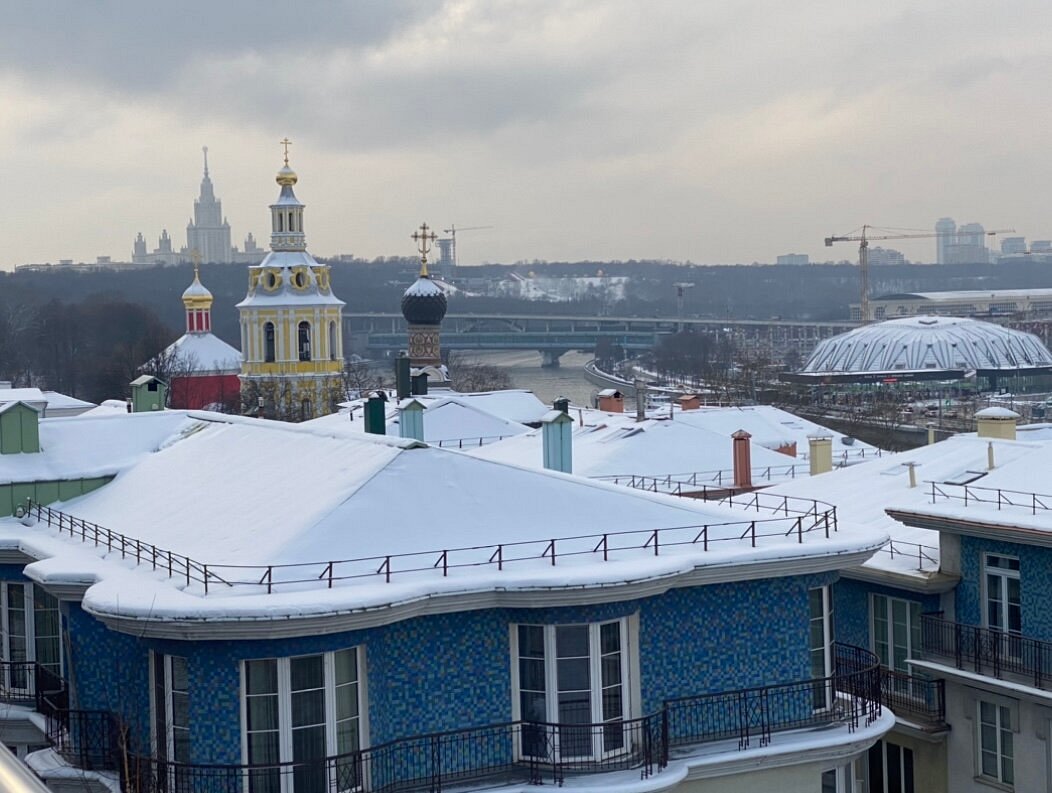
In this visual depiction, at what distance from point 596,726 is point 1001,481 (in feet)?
29.1

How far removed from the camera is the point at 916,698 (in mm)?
17609

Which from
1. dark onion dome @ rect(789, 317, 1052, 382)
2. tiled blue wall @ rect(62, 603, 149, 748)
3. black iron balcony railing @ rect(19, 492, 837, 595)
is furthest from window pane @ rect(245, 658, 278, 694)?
dark onion dome @ rect(789, 317, 1052, 382)

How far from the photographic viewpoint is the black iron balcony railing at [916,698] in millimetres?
17344

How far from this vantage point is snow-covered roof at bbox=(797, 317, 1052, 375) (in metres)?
129

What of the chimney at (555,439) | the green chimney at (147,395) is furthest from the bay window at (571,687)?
the green chimney at (147,395)

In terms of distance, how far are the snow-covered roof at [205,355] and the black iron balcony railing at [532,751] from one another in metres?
67.9

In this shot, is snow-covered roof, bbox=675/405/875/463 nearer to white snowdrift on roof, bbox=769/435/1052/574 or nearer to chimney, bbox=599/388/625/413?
chimney, bbox=599/388/625/413

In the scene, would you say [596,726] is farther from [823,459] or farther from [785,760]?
[823,459]

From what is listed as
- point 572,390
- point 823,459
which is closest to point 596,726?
point 823,459

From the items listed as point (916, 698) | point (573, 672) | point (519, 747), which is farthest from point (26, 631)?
point (916, 698)

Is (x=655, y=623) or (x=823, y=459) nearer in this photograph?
(x=655, y=623)

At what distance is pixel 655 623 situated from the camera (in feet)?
43.4

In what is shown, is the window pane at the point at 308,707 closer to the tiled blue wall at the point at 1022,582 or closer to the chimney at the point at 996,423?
the tiled blue wall at the point at 1022,582

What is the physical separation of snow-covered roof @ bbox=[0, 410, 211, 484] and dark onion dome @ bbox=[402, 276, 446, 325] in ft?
158
